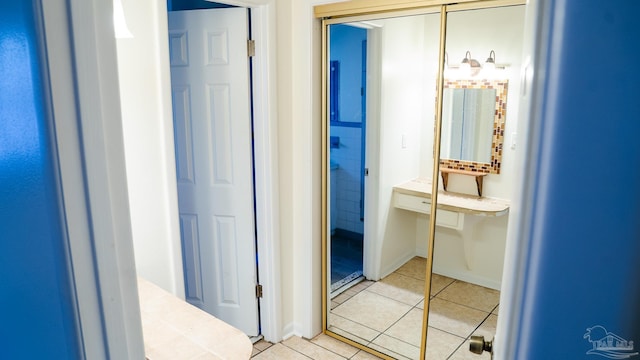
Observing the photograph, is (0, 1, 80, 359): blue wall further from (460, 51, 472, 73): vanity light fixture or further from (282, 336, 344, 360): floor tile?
(282, 336, 344, 360): floor tile

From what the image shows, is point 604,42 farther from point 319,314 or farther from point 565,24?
point 319,314

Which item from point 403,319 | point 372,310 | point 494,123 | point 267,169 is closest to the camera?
point 494,123

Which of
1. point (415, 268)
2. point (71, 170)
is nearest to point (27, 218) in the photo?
point (71, 170)

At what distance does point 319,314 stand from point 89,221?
103 inches

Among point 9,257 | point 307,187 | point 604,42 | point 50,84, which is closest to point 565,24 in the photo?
point 604,42

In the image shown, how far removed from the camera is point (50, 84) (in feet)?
1.68

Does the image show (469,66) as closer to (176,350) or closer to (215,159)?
(215,159)

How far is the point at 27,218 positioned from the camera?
Result: 54 cm

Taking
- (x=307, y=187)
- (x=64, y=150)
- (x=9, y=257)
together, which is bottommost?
(x=307, y=187)

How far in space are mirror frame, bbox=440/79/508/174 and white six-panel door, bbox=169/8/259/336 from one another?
1.20 m

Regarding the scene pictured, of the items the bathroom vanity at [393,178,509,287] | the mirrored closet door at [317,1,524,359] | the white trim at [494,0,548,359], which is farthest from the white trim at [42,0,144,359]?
the bathroom vanity at [393,178,509,287]

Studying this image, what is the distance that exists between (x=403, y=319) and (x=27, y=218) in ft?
8.50

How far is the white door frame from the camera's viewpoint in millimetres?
2553

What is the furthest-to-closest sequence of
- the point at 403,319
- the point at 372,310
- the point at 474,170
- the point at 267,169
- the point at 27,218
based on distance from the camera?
the point at 372,310, the point at 403,319, the point at 267,169, the point at 474,170, the point at 27,218
